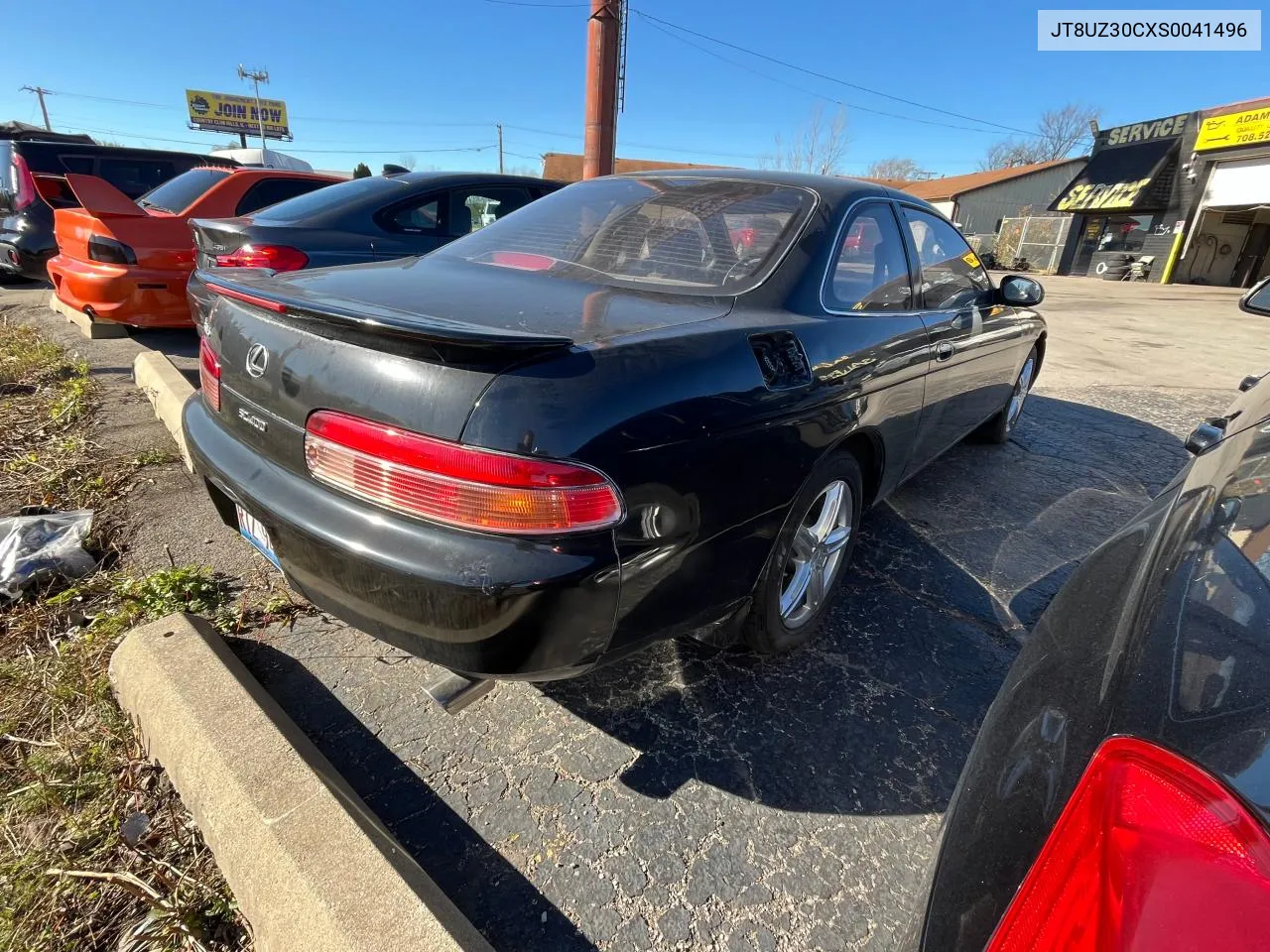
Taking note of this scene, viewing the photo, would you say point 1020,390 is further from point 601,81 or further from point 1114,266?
point 1114,266

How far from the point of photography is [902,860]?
166 centimetres

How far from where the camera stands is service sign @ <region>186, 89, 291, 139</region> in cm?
6191

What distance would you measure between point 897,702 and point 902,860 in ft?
1.95

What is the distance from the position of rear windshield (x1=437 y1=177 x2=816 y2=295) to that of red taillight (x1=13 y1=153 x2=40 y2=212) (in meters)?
8.92

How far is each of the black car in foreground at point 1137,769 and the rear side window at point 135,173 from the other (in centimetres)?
1185

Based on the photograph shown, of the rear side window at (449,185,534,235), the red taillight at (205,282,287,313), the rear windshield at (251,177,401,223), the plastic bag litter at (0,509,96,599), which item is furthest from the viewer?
the rear side window at (449,185,534,235)

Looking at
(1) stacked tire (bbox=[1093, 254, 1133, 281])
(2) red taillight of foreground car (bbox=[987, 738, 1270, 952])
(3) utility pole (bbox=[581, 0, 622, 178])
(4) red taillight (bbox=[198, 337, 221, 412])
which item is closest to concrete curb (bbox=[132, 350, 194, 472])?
(4) red taillight (bbox=[198, 337, 221, 412])

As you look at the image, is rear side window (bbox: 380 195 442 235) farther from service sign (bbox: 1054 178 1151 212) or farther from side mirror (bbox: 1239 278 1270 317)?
service sign (bbox: 1054 178 1151 212)

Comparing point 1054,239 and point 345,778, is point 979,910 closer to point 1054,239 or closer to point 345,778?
point 345,778

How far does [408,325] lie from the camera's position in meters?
1.34

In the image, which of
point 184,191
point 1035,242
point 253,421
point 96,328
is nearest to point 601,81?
point 184,191

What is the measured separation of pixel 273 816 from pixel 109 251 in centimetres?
547

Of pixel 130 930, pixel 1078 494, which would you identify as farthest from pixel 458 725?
pixel 1078 494

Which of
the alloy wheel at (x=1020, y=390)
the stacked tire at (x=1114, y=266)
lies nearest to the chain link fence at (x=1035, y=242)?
the stacked tire at (x=1114, y=266)
